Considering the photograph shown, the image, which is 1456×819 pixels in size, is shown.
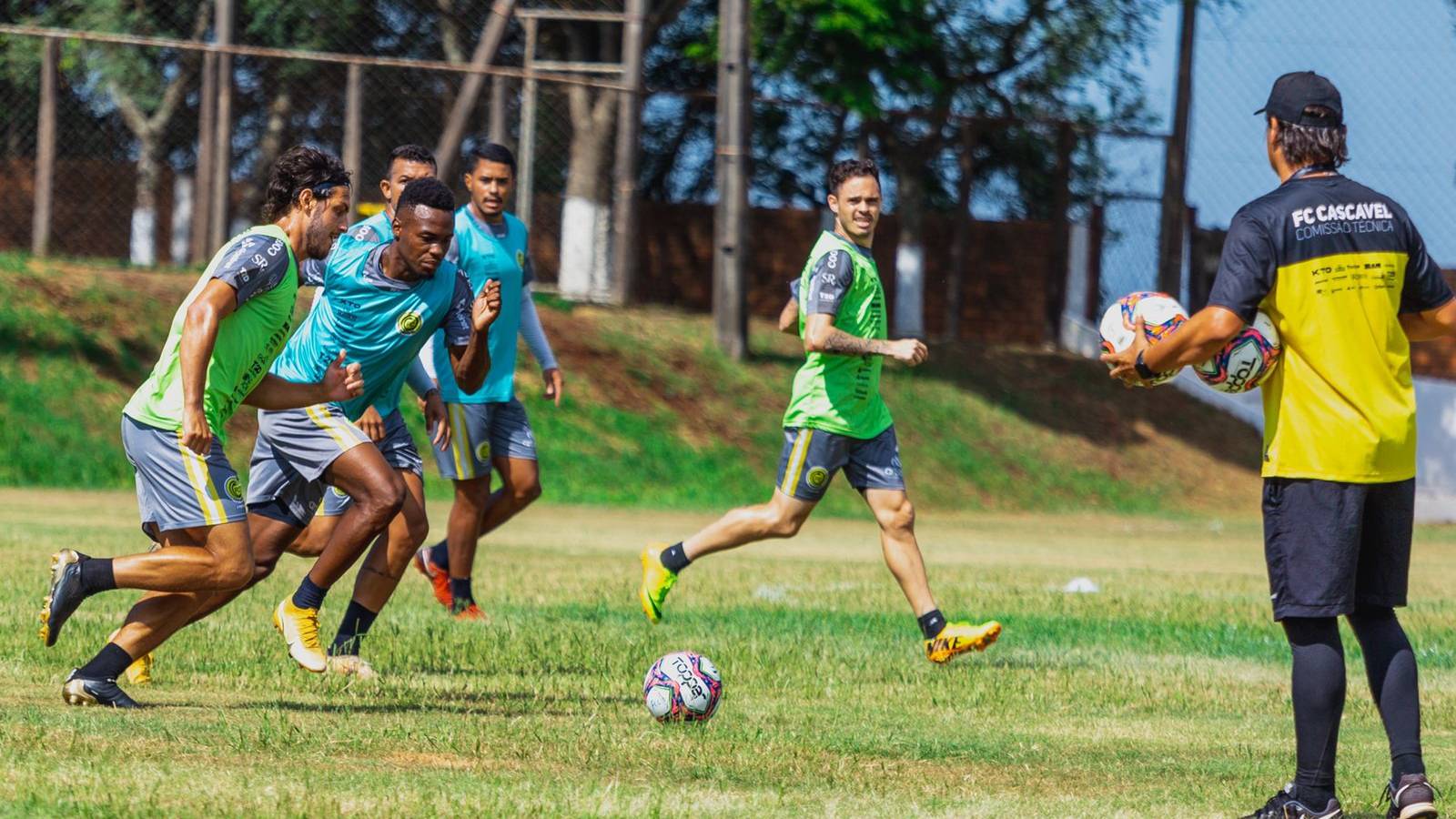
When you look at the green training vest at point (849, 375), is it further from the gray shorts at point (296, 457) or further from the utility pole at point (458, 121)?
the utility pole at point (458, 121)

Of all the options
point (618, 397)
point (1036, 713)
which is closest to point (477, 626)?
point (1036, 713)

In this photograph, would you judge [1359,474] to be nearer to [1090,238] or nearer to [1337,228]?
[1337,228]

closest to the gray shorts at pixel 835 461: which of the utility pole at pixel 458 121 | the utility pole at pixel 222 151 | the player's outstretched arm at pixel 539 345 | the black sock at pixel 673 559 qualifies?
the black sock at pixel 673 559

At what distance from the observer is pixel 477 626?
9961mm

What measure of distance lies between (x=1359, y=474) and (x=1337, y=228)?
0.65 metres

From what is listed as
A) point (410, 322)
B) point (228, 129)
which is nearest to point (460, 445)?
point (410, 322)

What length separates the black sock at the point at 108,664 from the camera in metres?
7.05

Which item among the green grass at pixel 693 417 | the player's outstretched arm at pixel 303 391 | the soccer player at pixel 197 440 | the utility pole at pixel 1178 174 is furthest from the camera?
the utility pole at pixel 1178 174

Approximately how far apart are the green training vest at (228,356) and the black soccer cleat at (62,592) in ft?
1.68

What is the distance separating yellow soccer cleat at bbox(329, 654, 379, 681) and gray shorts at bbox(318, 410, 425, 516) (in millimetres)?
839

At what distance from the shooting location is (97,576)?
22.9ft

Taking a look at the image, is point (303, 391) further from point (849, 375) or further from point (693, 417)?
point (693, 417)

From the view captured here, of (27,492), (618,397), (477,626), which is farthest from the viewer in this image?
(618,397)

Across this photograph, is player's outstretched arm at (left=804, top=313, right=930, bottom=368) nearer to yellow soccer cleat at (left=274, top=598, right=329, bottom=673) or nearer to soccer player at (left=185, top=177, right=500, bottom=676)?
soccer player at (left=185, top=177, right=500, bottom=676)
